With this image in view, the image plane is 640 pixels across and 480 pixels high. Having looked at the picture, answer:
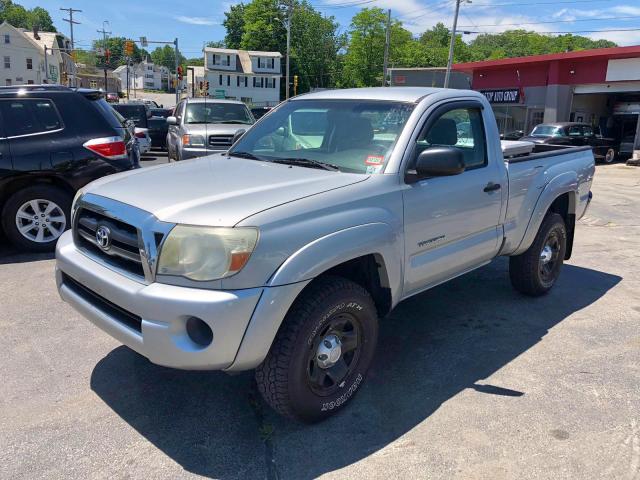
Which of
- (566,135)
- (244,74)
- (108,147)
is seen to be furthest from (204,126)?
(244,74)

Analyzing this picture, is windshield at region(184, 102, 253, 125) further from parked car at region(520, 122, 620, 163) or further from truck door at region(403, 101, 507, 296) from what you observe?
parked car at region(520, 122, 620, 163)

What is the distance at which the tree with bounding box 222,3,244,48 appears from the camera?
9231 centimetres

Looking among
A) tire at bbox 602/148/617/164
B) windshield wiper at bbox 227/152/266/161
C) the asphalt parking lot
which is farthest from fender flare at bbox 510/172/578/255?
tire at bbox 602/148/617/164

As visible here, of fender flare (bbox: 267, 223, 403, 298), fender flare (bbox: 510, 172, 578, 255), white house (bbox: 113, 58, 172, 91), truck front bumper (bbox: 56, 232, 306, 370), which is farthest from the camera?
white house (bbox: 113, 58, 172, 91)

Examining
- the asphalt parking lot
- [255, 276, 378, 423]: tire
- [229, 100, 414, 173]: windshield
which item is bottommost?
the asphalt parking lot

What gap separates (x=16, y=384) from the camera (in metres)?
3.45

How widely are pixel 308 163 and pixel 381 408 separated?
5.38 feet

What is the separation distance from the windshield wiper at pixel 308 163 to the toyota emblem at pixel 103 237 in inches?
51.1

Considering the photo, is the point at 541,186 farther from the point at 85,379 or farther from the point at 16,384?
the point at 16,384

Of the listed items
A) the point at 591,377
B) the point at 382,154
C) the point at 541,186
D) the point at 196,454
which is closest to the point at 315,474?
the point at 196,454

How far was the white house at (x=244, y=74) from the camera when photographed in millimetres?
73250

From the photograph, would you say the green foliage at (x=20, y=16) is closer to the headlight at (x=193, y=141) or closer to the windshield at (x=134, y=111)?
the windshield at (x=134, y=111)

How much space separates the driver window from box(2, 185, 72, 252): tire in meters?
4.41

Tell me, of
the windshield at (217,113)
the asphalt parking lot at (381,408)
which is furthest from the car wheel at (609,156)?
the asphalt parking lot at (381,408)
